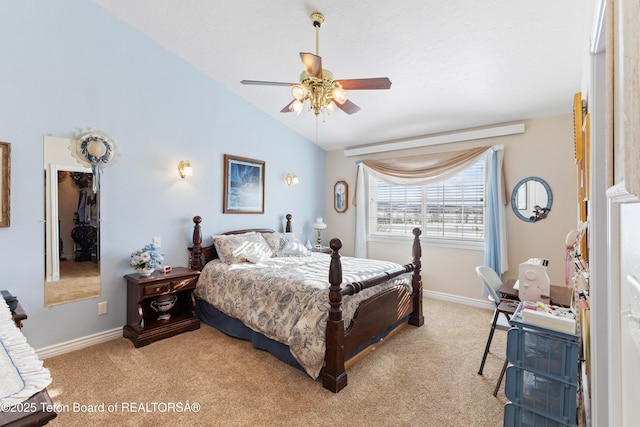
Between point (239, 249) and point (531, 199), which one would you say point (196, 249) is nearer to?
point (239, 249)

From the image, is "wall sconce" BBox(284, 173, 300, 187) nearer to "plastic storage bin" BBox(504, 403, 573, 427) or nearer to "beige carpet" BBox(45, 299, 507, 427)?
"beige carpet" BBox(45, 299, 507, 427)

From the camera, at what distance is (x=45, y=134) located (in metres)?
2.65

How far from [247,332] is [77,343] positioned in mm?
1555

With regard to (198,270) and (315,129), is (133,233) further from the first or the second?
(315,129)

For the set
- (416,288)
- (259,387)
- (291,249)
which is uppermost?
(291,249)

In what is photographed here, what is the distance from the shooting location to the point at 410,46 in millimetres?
2658

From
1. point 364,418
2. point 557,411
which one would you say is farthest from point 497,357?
point 364,418

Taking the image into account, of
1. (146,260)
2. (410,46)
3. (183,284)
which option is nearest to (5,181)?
(146,260)

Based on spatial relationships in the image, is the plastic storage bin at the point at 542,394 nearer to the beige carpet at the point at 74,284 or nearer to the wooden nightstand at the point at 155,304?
the wooden nightstand at the point at 155,304

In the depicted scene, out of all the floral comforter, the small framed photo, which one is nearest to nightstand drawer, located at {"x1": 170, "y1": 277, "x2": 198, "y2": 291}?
the floral comforter

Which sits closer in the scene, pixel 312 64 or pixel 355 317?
pixel 312 64

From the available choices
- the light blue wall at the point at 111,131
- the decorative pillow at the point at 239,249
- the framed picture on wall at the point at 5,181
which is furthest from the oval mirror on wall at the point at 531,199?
the framed picture on wall at the point at 5,181

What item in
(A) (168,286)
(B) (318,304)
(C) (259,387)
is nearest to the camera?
(C) (259,387)

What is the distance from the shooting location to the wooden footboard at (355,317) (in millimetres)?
2227
